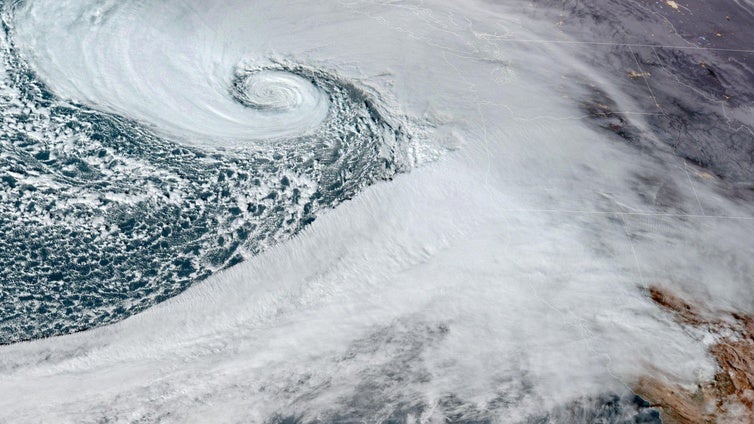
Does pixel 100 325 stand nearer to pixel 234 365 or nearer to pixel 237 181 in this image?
pixel 234 365

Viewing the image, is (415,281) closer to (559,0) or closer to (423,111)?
(423,111)

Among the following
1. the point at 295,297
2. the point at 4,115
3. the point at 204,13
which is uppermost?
the point at 204,13

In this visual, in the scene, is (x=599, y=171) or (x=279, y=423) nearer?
(x=279, y=423)

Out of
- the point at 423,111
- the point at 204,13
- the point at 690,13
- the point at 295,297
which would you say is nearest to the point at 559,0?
the point at 690,13

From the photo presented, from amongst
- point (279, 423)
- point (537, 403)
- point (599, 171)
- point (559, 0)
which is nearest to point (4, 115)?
point (279, 423)

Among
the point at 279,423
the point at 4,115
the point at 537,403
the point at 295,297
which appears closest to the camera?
the point at 279,423

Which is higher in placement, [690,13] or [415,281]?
[690,13]

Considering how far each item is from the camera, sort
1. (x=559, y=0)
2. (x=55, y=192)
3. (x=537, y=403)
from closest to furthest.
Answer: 1. (x=537, y=403)
2. (x=55, y=192)
3. (x=559, y=0)
